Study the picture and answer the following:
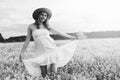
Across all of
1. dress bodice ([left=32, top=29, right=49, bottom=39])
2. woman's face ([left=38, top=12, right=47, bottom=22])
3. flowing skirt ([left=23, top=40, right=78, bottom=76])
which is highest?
woman's face ([left=38, top=12, right=47, bottom=22])

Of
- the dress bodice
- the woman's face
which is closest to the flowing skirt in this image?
the dress bodice

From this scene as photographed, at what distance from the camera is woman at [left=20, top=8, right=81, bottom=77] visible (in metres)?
7.54

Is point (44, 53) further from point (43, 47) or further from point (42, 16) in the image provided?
point (42, 16)

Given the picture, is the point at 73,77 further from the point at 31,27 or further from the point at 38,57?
the point at 31,27

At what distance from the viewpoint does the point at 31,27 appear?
299 inches

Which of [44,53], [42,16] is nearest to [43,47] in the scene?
[44,53]

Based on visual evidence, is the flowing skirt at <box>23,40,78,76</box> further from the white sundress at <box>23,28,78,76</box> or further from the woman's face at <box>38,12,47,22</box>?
the woman's face at <box>38,12,47,22</box>

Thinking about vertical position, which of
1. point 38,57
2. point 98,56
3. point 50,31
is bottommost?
point 98,56

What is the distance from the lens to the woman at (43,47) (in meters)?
7.54

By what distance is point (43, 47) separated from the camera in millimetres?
7605

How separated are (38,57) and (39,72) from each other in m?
0.44

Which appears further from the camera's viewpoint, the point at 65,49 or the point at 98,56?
the point at 98,56

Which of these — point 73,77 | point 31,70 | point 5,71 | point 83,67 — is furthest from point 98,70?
point 5,71

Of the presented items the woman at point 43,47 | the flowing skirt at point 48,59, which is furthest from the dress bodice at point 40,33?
the flowing skirt at point 48,59
